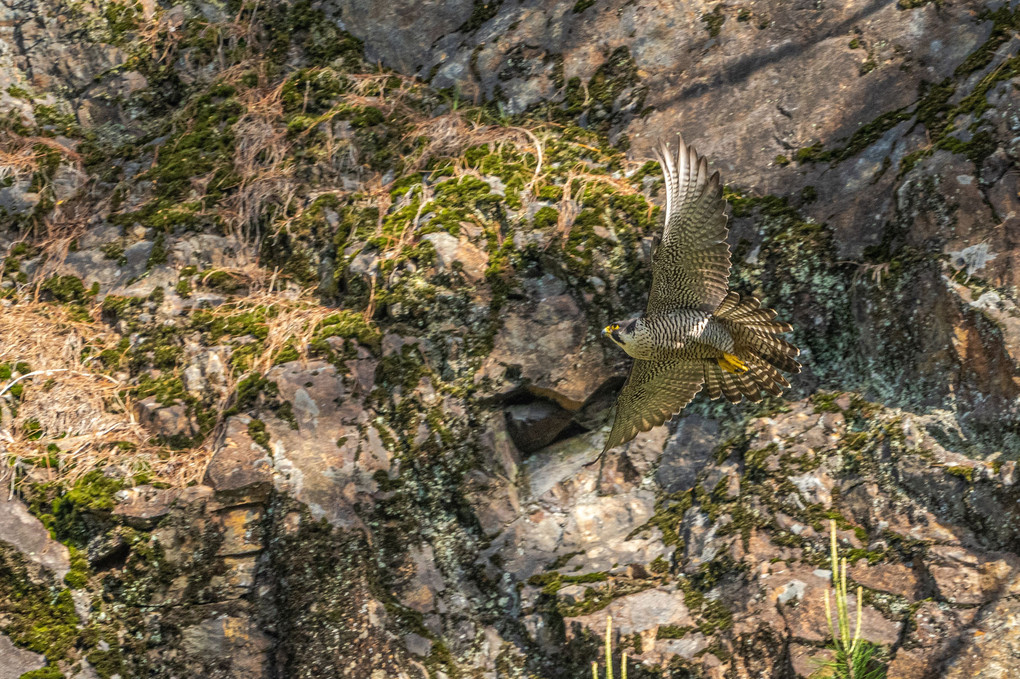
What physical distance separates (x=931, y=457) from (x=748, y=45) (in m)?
3.04

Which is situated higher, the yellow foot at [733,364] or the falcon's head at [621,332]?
the falcon's head at [621,332]

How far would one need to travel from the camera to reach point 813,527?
13.9 feet

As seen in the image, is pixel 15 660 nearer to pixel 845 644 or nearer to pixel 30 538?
pixel 30 538

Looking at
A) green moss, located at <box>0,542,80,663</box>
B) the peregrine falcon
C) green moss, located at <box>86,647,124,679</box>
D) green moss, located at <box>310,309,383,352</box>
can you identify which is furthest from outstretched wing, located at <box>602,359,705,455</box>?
green moss, located at <box>0,542,80,663</box>

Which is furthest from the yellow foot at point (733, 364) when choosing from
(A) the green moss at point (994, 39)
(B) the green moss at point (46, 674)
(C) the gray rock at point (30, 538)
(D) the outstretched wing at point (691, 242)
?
(B) the green moss at point (46, 674)

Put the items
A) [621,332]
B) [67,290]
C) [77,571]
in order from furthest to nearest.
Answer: [67,290], [621,332], [77,571]

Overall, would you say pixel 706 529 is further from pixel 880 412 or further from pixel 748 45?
pixel 748 45

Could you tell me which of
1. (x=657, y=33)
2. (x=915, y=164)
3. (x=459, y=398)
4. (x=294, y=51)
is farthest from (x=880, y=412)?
(x=294, y=51)

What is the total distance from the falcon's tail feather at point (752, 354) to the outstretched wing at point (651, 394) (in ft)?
0.41

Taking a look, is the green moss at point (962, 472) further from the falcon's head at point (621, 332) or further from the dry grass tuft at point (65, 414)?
the dry grass tuft at point (65, 414)

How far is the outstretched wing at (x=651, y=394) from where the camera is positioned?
15.1 ft

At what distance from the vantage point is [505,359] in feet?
16.3

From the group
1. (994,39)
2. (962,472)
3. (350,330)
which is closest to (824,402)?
(962,472)

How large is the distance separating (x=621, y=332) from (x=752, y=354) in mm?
731
